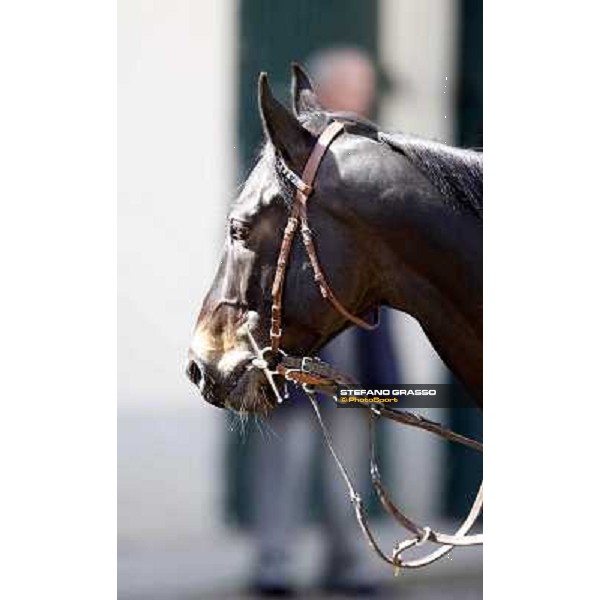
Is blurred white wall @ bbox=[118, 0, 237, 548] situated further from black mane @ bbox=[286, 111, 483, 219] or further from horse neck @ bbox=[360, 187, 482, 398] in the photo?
horse neck @ bbox=[360, 187, 482, 398]

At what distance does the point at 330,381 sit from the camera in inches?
134

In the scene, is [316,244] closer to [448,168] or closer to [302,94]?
[448,168]

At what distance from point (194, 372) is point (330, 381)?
1.06ft

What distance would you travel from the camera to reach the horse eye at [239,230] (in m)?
3.23

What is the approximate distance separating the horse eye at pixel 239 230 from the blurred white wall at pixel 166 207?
1.48 feet

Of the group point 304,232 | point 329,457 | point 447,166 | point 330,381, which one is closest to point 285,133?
point 304,232

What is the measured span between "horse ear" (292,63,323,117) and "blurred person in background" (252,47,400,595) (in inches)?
5.5

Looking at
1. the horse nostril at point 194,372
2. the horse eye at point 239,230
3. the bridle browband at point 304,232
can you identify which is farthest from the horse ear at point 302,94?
the horse nostril at point 194,372

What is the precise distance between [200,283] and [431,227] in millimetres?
813

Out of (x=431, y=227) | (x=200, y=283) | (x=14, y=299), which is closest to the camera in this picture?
(x=431, y=227)

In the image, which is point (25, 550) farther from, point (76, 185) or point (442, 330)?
point (442, 330)

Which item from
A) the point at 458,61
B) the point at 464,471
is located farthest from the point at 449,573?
the point at 458,61

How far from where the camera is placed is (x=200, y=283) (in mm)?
3732

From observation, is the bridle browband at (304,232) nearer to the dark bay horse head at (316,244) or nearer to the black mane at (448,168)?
the dark bay horse head at (316,244)
